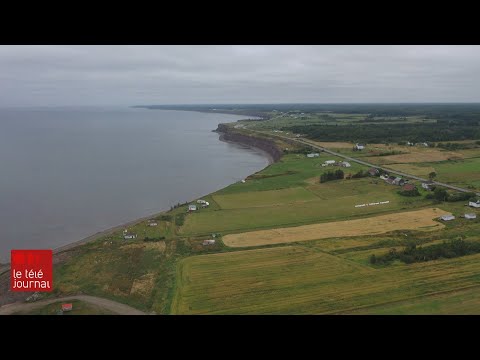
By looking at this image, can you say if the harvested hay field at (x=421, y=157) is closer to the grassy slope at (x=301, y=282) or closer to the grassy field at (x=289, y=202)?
the grassy field at (x=289, y=202)

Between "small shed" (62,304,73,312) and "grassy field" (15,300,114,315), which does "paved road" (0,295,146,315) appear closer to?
"grassy field" (15,300,114,315)

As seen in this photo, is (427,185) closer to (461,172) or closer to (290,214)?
(461,172)

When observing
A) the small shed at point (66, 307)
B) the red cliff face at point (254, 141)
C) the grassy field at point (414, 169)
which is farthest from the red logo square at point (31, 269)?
the red cliff face at point (254, 141)

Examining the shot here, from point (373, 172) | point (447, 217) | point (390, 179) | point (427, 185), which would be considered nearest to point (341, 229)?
point (447, 217)

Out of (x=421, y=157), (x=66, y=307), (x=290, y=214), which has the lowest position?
(x=66, y=307)

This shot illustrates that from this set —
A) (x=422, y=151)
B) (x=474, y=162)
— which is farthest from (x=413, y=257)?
(x=422, y=151)

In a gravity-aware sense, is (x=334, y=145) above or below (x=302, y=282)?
above
